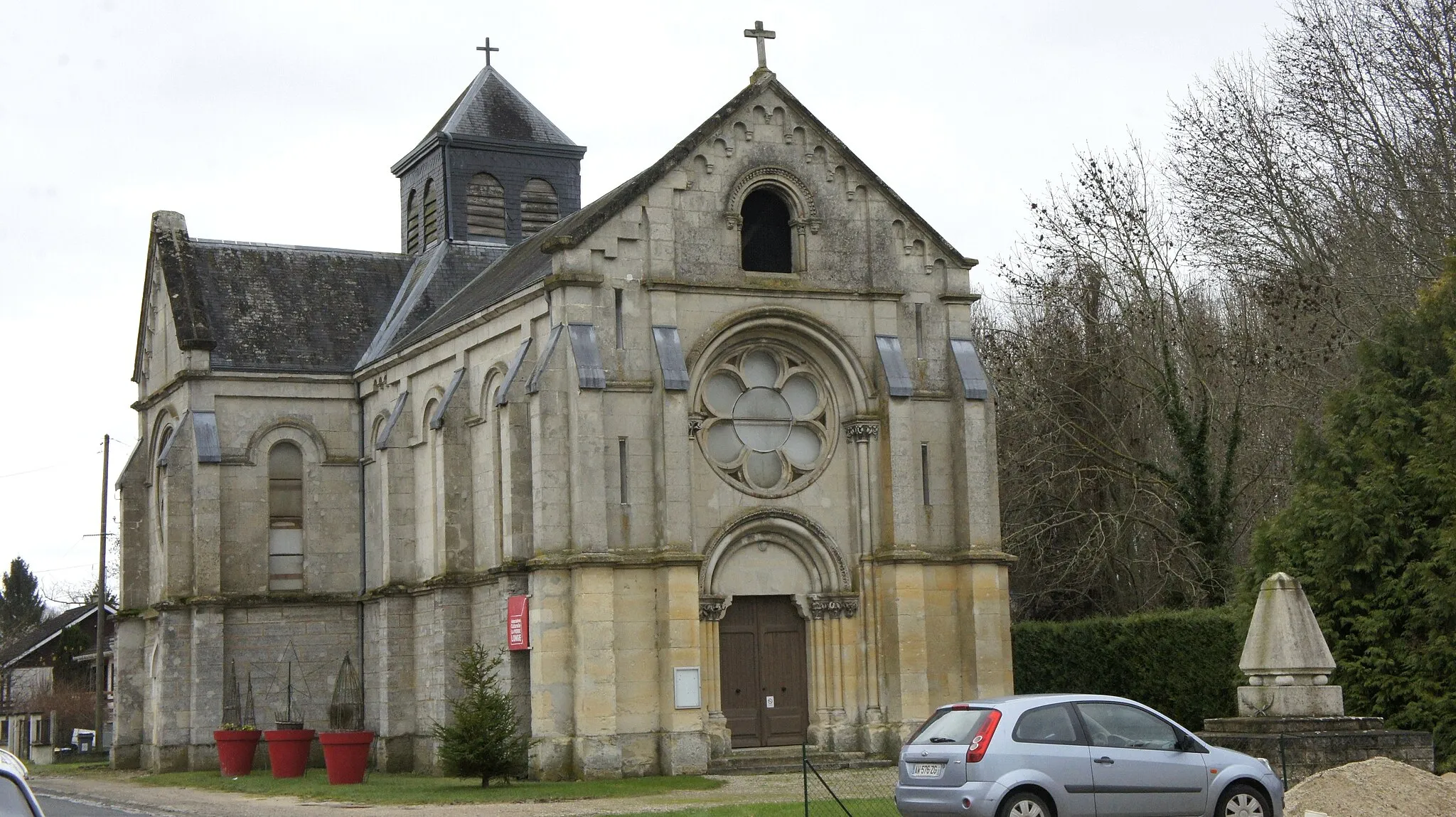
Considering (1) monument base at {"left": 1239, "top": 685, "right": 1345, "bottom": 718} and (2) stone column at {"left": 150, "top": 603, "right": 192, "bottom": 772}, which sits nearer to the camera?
→ (1) monument base at {"left": 1239, "top": 685, "right": 1345, "bottom": 718}

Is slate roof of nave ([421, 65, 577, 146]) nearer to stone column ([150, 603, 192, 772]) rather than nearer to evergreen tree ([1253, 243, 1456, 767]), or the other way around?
stone column ([150, 603, 192, 772])

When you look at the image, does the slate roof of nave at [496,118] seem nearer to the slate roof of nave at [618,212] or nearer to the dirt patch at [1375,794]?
the slate roof of nave at [618,212]

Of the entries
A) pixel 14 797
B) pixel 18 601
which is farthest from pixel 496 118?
pixel 18 601

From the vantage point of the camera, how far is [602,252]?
3027 centimetres

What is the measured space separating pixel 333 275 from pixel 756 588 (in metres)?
15.8

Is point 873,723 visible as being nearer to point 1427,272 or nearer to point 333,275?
point 1427,272

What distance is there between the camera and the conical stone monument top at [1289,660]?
22328mm

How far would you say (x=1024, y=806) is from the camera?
17.4m

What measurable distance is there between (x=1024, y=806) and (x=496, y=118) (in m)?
29.4

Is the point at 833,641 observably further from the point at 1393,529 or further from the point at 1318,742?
the point at 1318,742

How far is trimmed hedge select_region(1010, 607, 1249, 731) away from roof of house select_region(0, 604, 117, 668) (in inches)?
1753

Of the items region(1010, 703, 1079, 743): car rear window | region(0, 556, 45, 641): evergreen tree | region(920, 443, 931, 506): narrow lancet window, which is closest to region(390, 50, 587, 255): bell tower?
region(920, 443, 931, 506): narrow lancet window

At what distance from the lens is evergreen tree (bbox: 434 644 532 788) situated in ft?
92.1

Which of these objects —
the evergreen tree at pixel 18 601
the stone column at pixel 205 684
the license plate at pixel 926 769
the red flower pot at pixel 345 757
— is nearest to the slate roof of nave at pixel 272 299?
the stone column at pixel 205 684
